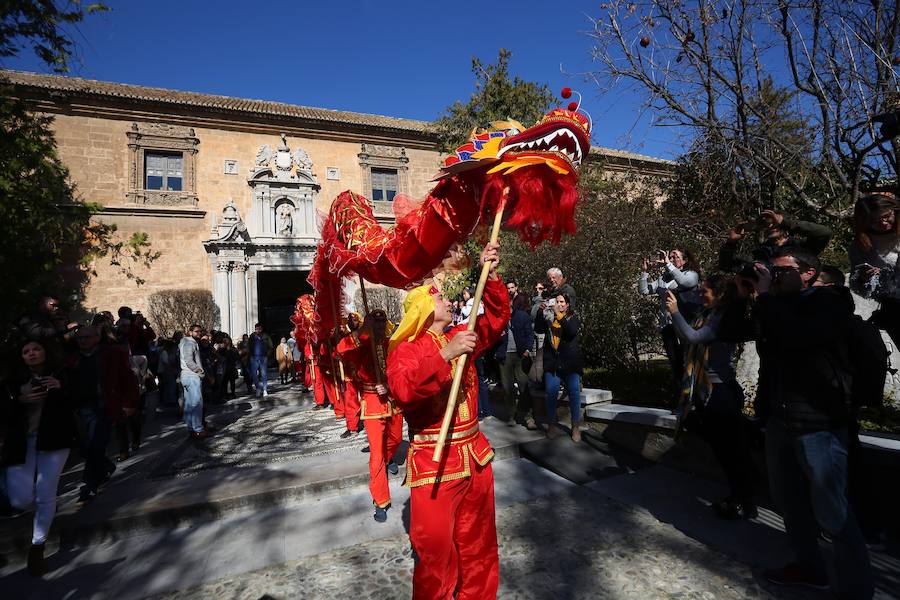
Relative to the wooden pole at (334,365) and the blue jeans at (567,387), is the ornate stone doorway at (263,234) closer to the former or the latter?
the wooden pole at (334,365)

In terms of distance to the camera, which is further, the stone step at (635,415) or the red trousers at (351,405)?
the red trousers at (351,405)

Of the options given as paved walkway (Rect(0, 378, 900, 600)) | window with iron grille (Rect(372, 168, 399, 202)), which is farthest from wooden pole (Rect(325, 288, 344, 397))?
window with iron grille (Rect(372, 168, 399, 202))

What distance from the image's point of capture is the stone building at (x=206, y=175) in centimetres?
1678

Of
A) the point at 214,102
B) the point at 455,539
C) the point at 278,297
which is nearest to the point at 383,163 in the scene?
the point at 214,102

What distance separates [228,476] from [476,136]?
4752mm

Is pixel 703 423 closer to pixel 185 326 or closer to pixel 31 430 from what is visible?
pixel 31 430

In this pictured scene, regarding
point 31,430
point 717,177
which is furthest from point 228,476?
point 717,177

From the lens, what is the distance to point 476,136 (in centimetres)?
268

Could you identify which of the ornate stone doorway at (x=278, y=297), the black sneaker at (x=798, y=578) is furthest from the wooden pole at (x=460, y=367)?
the ornate stone doorway at (x=278, y=297)

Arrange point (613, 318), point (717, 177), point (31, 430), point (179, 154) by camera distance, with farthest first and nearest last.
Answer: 1. point (179, 154)
2. point (613, 318)
3. point (717, 177)
4. point (31, 430)

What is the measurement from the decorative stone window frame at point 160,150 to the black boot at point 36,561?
17.1m

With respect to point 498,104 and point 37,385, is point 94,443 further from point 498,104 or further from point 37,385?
point 498,104

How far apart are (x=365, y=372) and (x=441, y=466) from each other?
2.37 meters

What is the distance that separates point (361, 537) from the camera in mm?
3730
